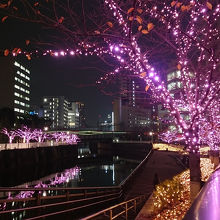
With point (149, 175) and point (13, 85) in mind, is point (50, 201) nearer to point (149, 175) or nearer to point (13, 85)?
point (149, 175)

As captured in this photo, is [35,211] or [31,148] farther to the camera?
[31,148]

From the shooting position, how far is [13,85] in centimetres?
9538

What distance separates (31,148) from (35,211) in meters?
41.0

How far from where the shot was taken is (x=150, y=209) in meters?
8.88

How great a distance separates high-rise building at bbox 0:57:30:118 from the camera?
9304 centimetres

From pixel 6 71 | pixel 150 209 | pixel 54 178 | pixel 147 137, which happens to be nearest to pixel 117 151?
pixel 147 137

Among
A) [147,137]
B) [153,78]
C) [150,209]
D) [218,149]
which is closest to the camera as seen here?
[153,78]

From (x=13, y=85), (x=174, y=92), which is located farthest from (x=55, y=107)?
(x=174, y=92)

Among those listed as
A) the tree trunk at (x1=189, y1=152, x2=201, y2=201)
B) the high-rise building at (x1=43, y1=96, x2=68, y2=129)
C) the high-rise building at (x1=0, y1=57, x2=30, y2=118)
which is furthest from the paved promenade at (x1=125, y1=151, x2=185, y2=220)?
the high-rise building at (x1=43, y1=96, x2=68, y2=129)

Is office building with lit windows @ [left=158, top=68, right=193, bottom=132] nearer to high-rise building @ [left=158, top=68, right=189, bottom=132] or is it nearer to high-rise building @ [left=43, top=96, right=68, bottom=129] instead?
high-rise building @ [left=158, top=68, right=189, bottom=132]

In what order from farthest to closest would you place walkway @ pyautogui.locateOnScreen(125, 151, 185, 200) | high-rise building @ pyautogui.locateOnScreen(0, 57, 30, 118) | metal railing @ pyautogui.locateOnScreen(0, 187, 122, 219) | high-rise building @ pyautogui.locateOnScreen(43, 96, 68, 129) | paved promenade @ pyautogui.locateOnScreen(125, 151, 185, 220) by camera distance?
high-rise building @ pyautogui.locateOnScreen(43, 96, 68, 129), high-rise building @ pyautogui.locateOnScreen(0, 57, 30, 118), walkway @ pyautogui.locateOnScreen(125, 151, 185, 200), paved promenade @ pyautogui.locateOnScreen(125, 151, 185, 220), metal railing @ pyautogui.locateOnScreen(0, 187, 122, 219)

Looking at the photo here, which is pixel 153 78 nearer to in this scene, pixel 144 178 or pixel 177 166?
pixel 144 178

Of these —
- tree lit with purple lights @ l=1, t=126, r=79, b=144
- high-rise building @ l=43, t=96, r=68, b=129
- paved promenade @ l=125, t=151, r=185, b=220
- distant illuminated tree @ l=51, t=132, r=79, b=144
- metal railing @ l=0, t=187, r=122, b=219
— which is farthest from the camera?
high-rise building @ l=43, t=96, r=68, b=129

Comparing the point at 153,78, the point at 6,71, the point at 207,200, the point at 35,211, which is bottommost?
the point at 35,211
